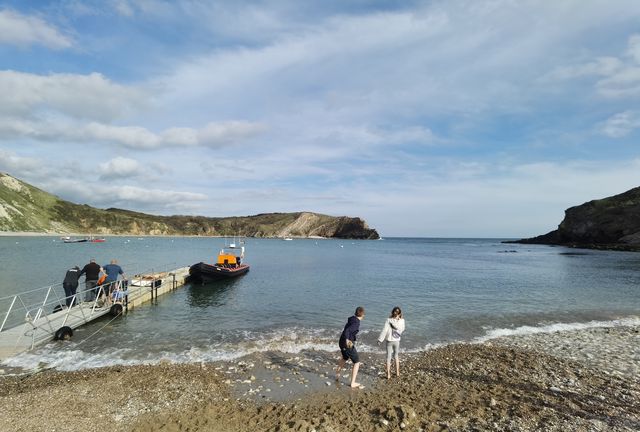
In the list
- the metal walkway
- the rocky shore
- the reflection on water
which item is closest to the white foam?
the metal walkway

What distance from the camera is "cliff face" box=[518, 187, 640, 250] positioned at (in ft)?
375

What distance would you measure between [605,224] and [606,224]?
44 centimetres

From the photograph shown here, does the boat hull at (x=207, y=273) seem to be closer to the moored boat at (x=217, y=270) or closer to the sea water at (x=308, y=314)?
the moored boat at (x=217, y=270)

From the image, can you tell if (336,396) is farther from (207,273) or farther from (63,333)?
(207,273)

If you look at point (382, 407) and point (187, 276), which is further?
point (187, 276)

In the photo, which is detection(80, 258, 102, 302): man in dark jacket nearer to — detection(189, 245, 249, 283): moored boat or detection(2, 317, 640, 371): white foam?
detection(2, 317, 640, 371): white foam

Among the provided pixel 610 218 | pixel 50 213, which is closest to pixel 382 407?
pixel 610 218

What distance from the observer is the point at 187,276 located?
38.6 m

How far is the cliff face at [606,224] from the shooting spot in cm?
11444

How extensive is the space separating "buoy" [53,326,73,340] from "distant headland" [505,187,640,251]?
129344mm

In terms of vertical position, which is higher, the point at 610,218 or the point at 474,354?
the point at 610,218

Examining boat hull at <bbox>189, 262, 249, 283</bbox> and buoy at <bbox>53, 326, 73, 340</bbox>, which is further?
boat hull at <bbox>189, 262, 249, 283</bbox>

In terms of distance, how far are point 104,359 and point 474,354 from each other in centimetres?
1453

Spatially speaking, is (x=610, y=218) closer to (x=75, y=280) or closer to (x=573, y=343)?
(x=573, y=343)
